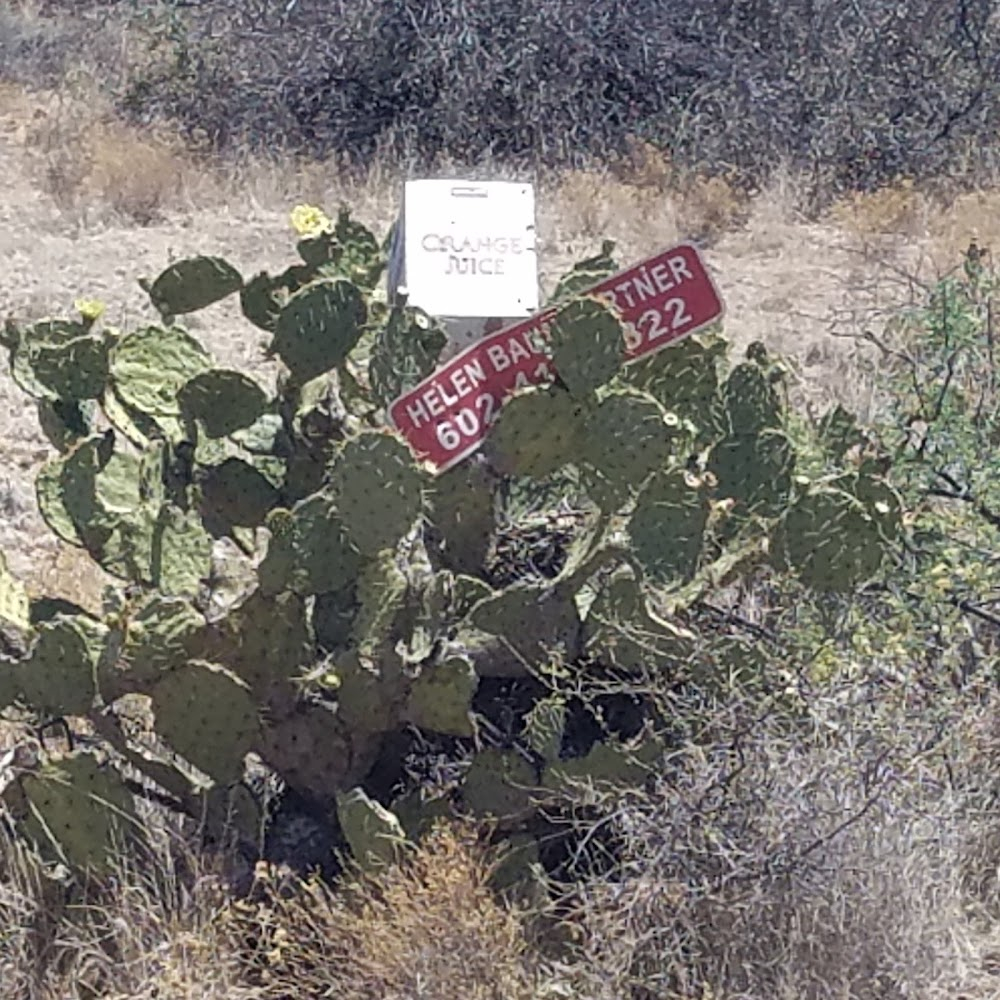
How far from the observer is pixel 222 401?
148 inches

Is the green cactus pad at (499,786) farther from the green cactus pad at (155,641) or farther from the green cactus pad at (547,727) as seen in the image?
the green cactus pad at (155,641)

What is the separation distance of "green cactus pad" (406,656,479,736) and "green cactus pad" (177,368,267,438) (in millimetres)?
681

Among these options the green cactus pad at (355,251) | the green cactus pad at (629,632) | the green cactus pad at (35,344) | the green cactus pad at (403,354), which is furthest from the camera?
the green cactus pad at (355,251)

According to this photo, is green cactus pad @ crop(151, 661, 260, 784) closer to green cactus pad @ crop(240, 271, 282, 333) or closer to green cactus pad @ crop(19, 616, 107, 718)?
green cactus pad @ crop(19, 616, 107, 718)

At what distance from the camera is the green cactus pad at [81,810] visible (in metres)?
3.50

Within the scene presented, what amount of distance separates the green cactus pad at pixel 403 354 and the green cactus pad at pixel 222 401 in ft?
0.94

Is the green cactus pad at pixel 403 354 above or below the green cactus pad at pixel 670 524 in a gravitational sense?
above

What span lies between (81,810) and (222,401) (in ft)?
2.79

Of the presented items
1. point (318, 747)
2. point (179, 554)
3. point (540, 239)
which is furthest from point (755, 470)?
point (540, 239)

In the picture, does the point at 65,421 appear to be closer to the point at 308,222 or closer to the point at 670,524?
the point at 308,222

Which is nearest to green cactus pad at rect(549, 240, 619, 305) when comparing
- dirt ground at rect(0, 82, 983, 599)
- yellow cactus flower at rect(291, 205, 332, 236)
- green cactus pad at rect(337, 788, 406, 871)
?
yellow cactus flower at rect(291, 205, 332, 236)

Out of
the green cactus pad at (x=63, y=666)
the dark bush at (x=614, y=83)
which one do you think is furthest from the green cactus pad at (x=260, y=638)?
the dark bush at (x=614, y=83)

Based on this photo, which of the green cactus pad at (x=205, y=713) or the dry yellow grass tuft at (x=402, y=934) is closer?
the dry yellow grass tuft at (x=402, y=934)

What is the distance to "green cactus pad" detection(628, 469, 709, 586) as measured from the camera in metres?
3.48
